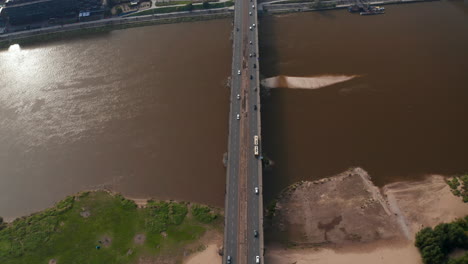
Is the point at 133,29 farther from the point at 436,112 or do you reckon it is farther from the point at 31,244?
the point at 436,112

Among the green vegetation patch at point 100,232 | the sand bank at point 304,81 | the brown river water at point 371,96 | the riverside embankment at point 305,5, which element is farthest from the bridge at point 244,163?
the riverside embankment at point 305,5

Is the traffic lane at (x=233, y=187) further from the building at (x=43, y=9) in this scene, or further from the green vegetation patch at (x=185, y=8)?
the building at (x=43, y=9)

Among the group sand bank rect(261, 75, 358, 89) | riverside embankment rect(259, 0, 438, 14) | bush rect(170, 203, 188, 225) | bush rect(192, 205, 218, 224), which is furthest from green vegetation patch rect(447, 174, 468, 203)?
riverside embankment rect(259, 0, 438, 14)

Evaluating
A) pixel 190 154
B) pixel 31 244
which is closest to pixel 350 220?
pixel 190 154

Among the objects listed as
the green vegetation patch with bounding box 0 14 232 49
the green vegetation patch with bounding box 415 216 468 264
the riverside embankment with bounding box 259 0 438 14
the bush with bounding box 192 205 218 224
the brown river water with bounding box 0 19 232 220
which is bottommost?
the green vegetation patch with bounding box 415 216 468 264

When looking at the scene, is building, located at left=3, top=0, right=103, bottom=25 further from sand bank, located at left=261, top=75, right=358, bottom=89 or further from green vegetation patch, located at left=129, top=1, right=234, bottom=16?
sand bank, located at left=261, top=75, right=358, bottom=89

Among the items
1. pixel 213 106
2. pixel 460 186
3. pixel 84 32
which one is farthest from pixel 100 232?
pixel 84 32
